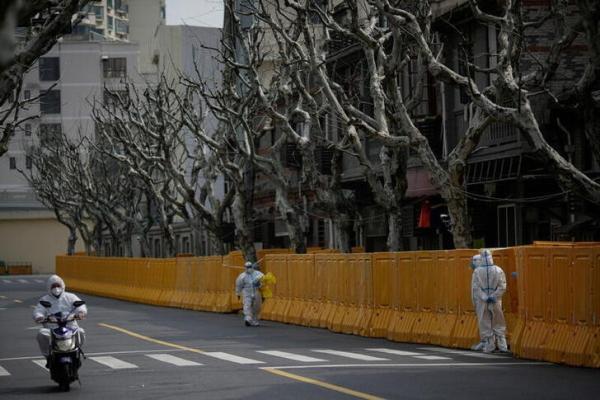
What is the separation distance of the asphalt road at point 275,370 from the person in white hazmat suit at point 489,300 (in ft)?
1.70

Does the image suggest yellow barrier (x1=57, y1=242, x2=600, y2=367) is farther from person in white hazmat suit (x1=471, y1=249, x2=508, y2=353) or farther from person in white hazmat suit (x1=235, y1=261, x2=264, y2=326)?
person in white hazmat suit (x1=235, y1=261, x2=264, y2=326)

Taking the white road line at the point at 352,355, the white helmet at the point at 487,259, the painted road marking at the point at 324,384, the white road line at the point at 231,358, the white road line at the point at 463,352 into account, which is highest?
the white helmet at the point at 487,259

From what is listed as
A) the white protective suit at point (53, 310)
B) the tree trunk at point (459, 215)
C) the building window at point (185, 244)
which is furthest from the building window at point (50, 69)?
the white protective suit at point (53, 310)

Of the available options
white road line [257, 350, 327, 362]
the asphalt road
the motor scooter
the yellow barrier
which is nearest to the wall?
the yellow barrier

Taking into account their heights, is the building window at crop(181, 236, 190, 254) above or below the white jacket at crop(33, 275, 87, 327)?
above

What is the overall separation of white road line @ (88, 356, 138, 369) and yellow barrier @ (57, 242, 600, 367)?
20.1 feet

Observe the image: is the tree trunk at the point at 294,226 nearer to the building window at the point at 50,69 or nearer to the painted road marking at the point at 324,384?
the painted road marking at the point at 324,384

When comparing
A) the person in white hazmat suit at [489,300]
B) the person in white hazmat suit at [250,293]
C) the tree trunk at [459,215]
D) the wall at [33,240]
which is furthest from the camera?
the wall at [33,240]

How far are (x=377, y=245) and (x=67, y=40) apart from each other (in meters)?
67.0

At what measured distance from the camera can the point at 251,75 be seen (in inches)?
1425

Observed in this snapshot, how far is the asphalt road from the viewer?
1491 centimetres

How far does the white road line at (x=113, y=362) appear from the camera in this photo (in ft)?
64.0

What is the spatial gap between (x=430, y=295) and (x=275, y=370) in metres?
7.56

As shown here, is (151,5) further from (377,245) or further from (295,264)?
(295,264)
